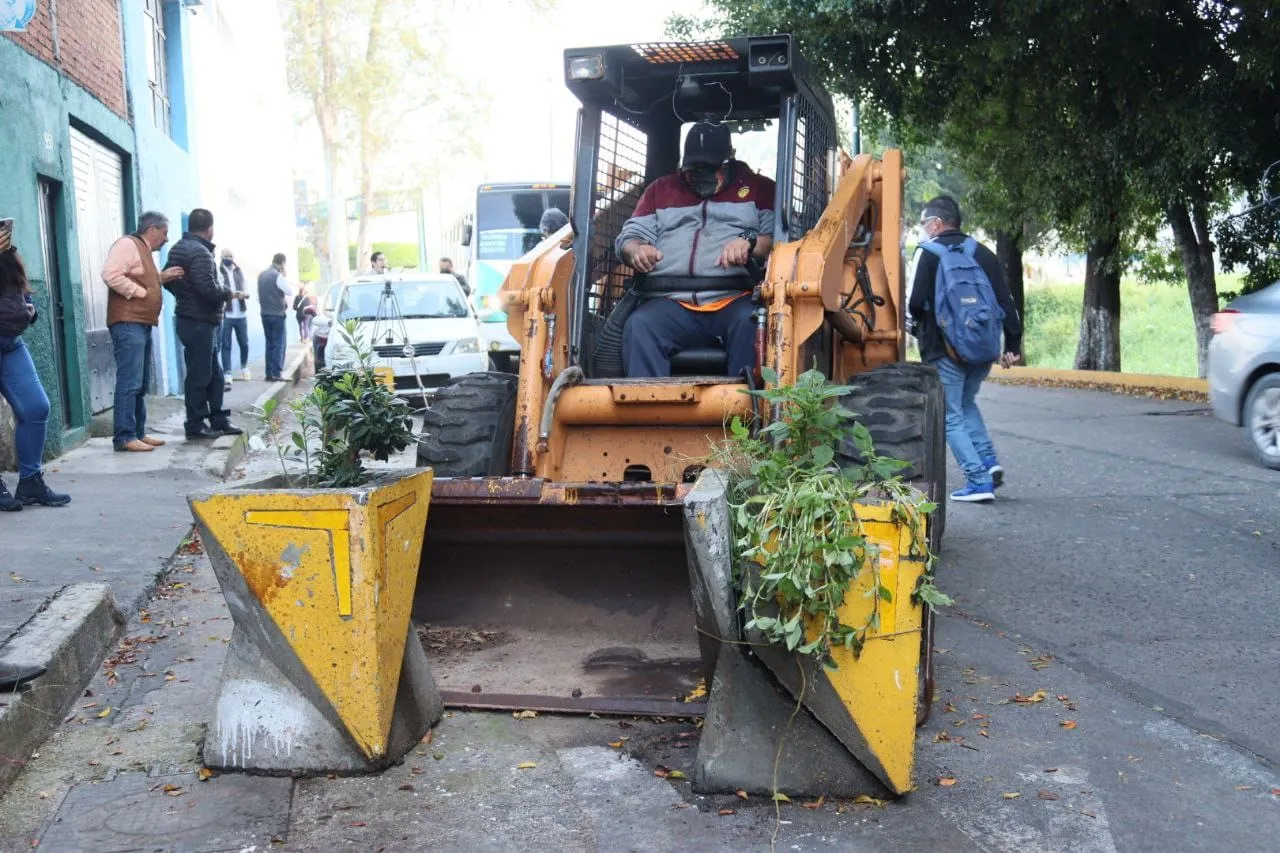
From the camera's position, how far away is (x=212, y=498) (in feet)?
13.4

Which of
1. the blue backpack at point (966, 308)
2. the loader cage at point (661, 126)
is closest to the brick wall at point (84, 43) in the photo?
the loader cage at point (661, 126)

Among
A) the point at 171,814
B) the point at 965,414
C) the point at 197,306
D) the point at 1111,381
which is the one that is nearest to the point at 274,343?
the point at 197,306

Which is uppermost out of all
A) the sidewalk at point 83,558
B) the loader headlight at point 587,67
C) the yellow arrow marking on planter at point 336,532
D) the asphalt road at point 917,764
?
the loader headlight at point 587,67

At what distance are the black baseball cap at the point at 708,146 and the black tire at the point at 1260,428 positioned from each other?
5.48 m

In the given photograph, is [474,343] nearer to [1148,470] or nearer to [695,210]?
[1148,470]

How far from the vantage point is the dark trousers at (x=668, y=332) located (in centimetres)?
645

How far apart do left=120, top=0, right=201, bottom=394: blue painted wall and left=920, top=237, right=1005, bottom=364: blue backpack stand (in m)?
11.1

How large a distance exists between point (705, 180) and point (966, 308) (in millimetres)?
2374

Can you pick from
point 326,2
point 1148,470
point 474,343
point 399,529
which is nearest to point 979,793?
point 399,529

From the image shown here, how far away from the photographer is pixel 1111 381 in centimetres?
1778

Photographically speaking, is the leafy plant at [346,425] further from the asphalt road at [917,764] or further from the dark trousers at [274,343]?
the dark trousers at [274,343]

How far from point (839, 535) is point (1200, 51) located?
13.1 meters

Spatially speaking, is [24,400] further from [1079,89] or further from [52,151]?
[1079,89]

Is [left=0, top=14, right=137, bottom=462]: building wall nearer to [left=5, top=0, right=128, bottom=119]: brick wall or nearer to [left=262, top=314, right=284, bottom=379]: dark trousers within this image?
[left=5, top=0, right=128, bottom=119]: brick wall
